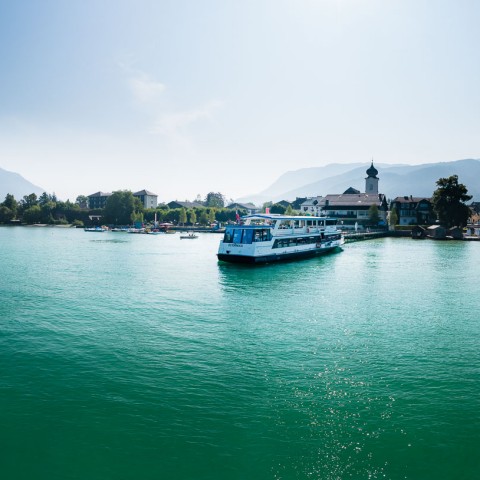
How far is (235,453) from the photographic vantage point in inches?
501

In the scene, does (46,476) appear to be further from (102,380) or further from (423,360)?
(423,360)

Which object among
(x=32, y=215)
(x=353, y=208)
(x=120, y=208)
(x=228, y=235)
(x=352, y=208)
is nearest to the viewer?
(x=228, y=235)

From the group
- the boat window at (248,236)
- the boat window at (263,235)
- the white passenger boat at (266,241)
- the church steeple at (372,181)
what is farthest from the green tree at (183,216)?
the boat window at (248,236)

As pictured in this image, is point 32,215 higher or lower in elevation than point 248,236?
higher

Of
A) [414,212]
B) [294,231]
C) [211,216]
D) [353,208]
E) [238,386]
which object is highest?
[353,208]

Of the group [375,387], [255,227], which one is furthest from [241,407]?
[255,227]

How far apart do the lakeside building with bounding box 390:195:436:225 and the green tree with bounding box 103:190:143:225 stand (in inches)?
4442

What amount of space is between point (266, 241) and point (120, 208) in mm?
139156

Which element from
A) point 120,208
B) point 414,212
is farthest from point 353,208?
point 120,208

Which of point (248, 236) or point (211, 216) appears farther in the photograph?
point (211, 216)

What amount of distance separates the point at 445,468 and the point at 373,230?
128 meters

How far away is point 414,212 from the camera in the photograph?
483 ft

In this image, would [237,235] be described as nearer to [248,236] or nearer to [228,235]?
[228,235]

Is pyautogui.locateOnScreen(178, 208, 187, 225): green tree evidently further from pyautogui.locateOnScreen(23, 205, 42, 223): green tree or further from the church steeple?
the church steeple
